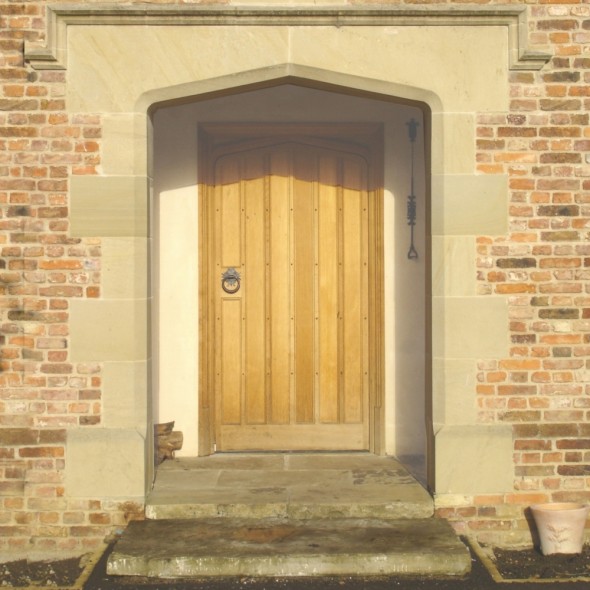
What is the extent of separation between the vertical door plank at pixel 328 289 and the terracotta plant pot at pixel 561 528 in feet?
7.10

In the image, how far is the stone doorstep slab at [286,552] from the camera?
5.05 metres

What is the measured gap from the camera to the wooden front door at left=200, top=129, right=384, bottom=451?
7.18 meters

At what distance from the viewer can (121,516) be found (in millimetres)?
5672

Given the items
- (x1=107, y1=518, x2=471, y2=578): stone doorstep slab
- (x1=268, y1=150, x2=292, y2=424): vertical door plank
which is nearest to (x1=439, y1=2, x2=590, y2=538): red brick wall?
(x1=107, y1=518, x2=471, y2=578): stone doorstep slab

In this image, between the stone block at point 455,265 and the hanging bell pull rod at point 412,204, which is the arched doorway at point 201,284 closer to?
the hanging bell pull rod at point 412,204

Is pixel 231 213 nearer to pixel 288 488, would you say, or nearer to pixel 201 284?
pixel 201 284

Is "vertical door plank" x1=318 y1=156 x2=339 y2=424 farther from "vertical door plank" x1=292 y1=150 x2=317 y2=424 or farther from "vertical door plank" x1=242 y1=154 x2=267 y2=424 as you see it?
"vertical door plank" x1=242 y1=154 x2=267 y2=424

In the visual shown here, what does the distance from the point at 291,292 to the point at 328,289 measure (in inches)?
12.1

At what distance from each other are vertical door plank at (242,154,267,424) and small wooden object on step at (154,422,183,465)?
0.59 metres

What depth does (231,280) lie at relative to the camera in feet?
23.6

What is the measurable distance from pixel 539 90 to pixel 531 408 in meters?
2.10

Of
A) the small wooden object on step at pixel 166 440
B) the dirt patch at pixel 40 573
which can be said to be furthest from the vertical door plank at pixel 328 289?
the dirt patch at pixel 40 573

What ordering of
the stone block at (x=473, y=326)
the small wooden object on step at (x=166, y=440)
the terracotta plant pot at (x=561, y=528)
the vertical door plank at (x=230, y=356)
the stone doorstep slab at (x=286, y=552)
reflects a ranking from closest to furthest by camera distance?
1. the stone doorstep slab at (x=286, y=552)
2. the terracotta plant pot at (x=561, y=528)
3. the stone block at (x=473, y=326)
4. the small wooden object on step at (x=166, y=440)
5. the vertical door plank at (x=230, y=356)

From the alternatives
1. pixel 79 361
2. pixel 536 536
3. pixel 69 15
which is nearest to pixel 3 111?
pixel 69 15
